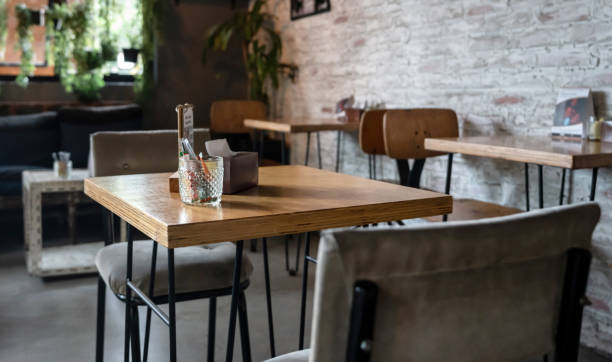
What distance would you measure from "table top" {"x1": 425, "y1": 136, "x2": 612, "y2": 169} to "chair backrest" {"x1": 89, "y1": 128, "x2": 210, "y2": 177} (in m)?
1.07

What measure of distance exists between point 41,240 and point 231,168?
2.48 meters

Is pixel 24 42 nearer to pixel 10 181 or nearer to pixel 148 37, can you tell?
pixel 148 37

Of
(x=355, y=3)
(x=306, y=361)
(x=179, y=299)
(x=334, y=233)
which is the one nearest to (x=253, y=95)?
(x=355, y=3)

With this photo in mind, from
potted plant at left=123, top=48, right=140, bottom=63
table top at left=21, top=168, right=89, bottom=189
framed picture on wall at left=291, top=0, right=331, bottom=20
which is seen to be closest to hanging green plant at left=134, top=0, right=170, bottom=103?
potted plant at left=123, top=48, right=140, bottom=63

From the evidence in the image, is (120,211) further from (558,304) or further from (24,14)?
(24,14)

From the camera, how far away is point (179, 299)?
186 centimetres

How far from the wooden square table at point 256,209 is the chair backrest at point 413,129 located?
1344 mm

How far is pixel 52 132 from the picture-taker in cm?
525

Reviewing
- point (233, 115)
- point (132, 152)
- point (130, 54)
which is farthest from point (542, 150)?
point (130, 54)

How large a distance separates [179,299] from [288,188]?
1.56ft

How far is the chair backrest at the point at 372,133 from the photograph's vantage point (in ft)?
12.2

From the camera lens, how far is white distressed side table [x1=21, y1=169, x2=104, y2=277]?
356 centimetres

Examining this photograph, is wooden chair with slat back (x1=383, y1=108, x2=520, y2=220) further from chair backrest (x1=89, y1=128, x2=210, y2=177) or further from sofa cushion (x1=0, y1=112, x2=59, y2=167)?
sofa cushion (x1=0, y1=112, x2=59, y2=167)

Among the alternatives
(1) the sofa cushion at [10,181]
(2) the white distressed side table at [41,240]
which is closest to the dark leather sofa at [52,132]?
(1) the sofa cushion at [10,181]
